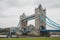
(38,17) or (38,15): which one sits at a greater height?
(38,15)

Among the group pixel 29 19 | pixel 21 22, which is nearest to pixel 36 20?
pixel 29 19

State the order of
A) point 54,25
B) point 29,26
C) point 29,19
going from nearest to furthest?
1. point 54,25
2. point 29,19
3. point 29,26

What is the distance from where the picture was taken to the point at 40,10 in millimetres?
69625

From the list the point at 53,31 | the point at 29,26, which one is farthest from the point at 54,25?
the point at 29,26

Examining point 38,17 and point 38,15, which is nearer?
point 38,17

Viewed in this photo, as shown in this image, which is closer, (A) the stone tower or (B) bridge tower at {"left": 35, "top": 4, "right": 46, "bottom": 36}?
(B) bridge tower at {"left": 35, "top": 4, "right": 46, "bottom": 36}

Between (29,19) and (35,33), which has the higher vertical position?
(29,19)

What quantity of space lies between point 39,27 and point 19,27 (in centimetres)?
1650

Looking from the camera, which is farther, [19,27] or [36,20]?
[19,27]

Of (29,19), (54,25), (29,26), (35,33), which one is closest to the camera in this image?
(35,33)

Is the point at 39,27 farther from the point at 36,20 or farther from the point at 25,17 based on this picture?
the point at 25,17

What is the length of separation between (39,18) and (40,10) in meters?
2.93

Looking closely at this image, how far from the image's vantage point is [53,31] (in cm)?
6184

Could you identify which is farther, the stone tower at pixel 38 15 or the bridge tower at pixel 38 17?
the stone tower at pixel 38 15
